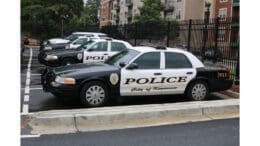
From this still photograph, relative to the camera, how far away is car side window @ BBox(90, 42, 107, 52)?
14.9 metres

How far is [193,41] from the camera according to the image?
1512 centimetres

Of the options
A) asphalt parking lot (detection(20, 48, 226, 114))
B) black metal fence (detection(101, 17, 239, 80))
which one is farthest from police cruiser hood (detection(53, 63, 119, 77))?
black metal fence (detection(101, 17, 239, 80))

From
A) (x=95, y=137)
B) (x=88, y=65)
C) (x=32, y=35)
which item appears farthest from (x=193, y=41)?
(x=32, y=35)

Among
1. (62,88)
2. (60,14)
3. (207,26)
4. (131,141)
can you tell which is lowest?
(131,141)

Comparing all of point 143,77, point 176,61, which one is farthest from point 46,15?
point 143,77

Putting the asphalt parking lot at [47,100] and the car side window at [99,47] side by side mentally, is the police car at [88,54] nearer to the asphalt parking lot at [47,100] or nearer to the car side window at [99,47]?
the car side window at [99,47]

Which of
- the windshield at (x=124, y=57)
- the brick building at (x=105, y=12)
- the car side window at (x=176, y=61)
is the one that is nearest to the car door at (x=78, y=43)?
the windshield at (x=124, y=57)

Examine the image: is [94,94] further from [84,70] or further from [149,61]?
[149,61]

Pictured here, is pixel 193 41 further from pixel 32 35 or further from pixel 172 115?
pixel 32 35

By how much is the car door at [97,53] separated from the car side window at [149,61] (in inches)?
223

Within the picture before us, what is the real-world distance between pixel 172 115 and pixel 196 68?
7.97 ft

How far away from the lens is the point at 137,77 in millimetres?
9062

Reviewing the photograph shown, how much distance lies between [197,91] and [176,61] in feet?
3.24

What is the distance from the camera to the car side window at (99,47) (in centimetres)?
1492
